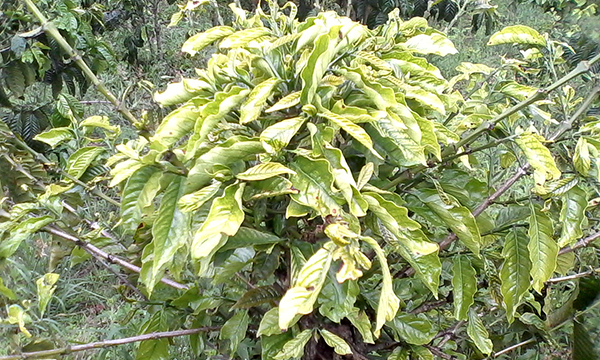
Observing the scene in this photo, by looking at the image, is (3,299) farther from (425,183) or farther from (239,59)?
(425,183)

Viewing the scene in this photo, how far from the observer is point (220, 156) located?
82cm

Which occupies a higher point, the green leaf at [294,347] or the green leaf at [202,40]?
the green leaf at [202,40]

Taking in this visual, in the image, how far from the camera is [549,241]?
0.97 m

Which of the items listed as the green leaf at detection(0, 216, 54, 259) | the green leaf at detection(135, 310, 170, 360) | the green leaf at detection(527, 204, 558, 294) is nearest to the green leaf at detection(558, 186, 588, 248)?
the green leaf at detection(527, 204, 558, 294)

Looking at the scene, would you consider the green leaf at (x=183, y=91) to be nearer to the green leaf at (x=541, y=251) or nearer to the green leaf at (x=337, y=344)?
the green leaf at (x=337, y=344)

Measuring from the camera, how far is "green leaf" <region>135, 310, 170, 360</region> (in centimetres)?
121

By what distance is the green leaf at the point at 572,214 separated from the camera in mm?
939

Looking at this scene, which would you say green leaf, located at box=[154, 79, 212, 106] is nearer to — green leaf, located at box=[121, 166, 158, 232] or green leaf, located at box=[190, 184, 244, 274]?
green leaf, located at box=[121, 166, 158, 232]

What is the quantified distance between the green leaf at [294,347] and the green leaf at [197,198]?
0.33 meters

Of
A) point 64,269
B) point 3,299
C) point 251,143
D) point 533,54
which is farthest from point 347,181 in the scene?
point 64,269

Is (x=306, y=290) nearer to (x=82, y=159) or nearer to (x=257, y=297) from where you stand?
(x=257, y=297)

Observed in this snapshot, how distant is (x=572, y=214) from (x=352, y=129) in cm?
46

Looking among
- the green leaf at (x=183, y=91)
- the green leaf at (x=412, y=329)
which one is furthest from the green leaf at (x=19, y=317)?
the green leaf at (x=412, y=329)

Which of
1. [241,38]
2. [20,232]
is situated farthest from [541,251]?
[20,232]
